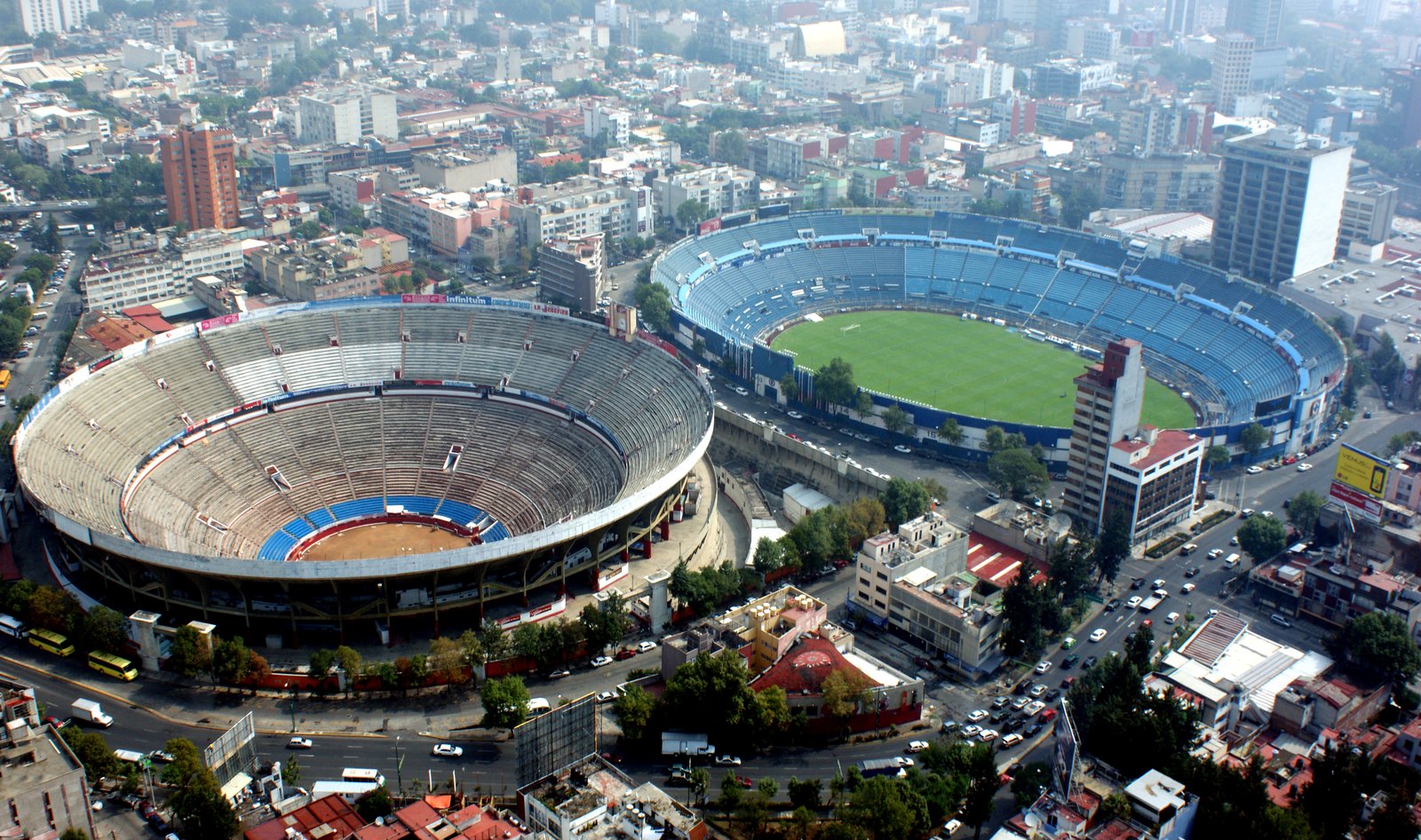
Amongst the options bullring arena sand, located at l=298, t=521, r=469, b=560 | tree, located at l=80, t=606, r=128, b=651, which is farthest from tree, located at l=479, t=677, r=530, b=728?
tree, located at l=80, t=606, r=128, b=651

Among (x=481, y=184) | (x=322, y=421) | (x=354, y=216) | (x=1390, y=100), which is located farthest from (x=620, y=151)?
(x=1390, y=100)

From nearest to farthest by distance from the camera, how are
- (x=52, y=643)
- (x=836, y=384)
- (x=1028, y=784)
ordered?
1. (x=1028, y=784)
2. (x=52, y=643)
3. (x=836, y=384)

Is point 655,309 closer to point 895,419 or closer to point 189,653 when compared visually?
point 895,419

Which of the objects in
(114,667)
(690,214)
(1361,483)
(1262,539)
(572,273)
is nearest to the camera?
(114,667)

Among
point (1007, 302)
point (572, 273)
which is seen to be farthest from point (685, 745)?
point (1007, 302)

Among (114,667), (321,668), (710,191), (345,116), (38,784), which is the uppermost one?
(345,116)

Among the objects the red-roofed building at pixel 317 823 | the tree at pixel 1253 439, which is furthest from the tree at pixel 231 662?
the tree at pixel 1253 439

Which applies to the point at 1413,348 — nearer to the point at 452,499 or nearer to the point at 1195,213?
the point at 1195,213
